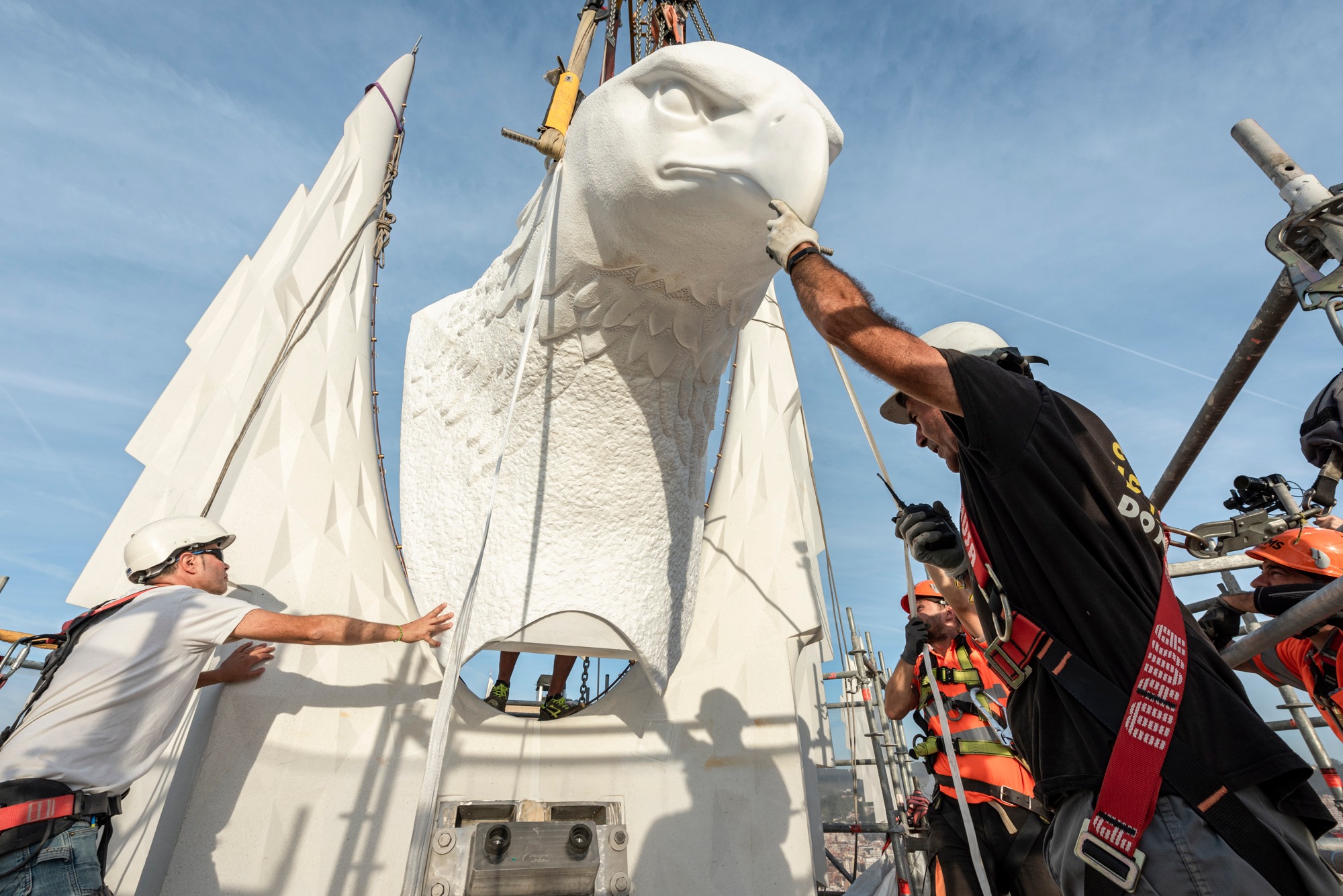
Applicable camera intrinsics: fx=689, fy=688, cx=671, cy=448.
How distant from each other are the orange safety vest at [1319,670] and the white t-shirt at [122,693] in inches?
130

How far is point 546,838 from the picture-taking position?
204 cm

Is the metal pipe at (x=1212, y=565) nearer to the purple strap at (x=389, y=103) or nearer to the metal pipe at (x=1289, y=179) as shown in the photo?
the metal pipe at (x=1289, y=179)

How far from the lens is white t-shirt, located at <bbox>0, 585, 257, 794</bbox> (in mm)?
1630

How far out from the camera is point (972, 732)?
110 inches

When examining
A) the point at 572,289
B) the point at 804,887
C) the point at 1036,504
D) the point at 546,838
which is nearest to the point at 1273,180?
the point at 1036,504

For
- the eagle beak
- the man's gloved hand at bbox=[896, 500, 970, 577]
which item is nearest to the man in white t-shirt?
the man's gloved hand at bbox=[896, 500, 970, 577]

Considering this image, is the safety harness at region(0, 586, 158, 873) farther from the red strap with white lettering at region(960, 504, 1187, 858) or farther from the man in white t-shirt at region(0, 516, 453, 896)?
the red strap with white lettering at region(960, 504, 1187, 858)

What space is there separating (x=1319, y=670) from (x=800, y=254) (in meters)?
2.42

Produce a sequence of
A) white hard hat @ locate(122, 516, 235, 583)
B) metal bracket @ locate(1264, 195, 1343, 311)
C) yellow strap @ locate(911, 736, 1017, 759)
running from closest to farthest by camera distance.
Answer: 1. metal bracket @ locate(1264, 195, 1343, 311)
2. white hard hat @ locate(122, 516, 235, 583)
3. yellow strap @ locate(911, 736, 1017, 759)

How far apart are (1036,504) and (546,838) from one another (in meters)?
1.70

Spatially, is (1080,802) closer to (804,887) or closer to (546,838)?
(546,838)

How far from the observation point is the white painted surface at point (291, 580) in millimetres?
2158

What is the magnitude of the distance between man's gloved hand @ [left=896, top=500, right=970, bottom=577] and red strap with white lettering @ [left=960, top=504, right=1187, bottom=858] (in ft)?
1.47

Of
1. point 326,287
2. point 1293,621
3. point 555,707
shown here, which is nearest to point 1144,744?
point 1293,621
